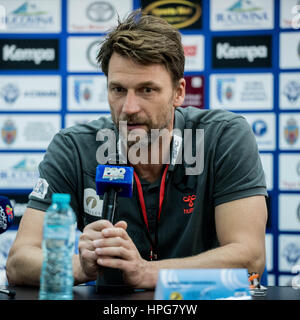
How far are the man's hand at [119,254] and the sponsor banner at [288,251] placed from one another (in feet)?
6.71

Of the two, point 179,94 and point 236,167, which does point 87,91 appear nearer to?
point 179,94

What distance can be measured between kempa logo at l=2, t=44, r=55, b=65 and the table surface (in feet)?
7.35

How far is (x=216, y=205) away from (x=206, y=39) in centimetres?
182

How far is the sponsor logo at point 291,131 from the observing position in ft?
9.57

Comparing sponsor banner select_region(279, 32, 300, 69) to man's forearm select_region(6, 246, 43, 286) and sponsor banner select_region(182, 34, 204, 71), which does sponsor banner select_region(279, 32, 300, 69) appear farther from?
man's forearm select_region(6, 246, 43, 286)

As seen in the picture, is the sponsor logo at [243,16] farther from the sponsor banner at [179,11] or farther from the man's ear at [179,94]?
the man's ear at [179,94]

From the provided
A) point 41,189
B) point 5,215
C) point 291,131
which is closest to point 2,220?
point 5,215

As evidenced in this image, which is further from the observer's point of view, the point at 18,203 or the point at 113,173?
the point at 18,203

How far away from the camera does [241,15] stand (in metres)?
2.95

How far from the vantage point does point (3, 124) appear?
307 cm

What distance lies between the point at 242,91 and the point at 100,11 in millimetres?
1061
